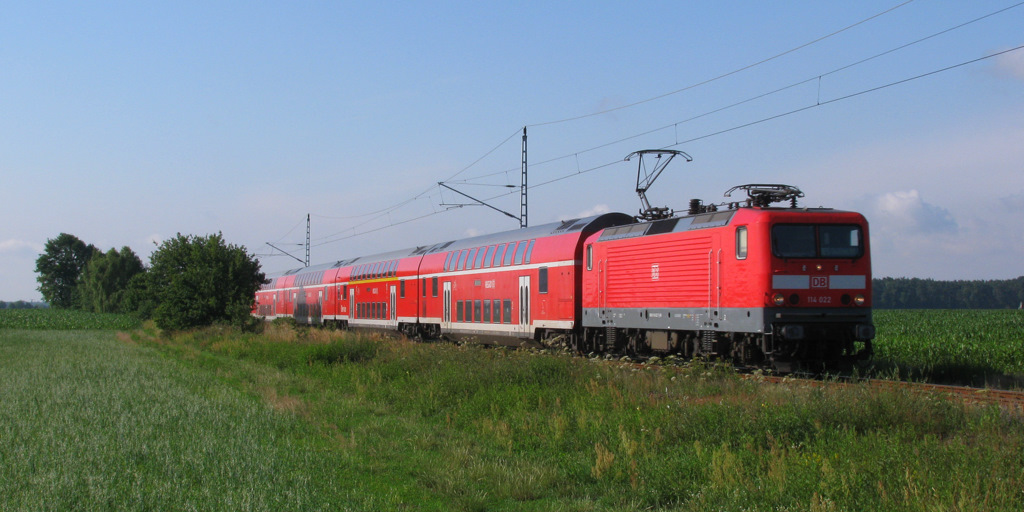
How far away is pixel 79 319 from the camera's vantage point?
8025 cm

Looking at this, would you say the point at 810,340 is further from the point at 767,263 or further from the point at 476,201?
the point at 476,201

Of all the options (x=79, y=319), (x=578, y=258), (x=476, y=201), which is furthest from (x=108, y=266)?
(x=578, y=258)

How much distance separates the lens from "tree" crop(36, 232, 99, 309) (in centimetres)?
13375

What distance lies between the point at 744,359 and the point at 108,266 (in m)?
107

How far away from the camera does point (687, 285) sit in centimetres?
1831

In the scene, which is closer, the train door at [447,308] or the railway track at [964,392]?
the railway track at [964,392]

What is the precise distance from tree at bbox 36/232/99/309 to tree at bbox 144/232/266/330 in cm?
10279

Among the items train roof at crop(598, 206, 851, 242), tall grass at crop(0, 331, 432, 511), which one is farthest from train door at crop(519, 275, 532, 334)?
tall grass at crop(0, 331, 432, 511)

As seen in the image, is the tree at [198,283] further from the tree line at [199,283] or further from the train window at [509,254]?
the train window at [509,254]

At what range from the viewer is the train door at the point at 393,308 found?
3653 centimetres

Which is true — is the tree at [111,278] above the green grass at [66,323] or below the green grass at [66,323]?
above

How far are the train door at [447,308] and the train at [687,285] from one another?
9cm

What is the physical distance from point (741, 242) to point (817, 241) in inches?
60.3

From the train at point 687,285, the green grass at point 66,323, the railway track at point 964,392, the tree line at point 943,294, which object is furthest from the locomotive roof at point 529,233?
the tree line at point 943,294
